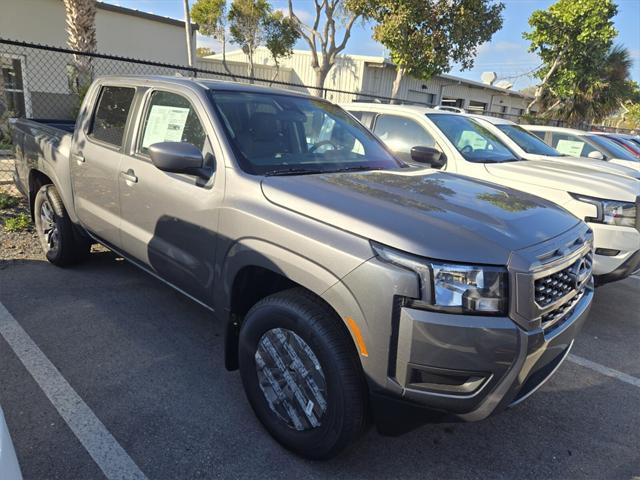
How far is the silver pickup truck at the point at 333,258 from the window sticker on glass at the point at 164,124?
0.05 ft

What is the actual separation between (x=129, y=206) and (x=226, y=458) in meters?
1.94

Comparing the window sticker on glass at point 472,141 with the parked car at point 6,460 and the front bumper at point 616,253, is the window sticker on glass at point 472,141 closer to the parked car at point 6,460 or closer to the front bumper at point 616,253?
the front bumper at point 616,253

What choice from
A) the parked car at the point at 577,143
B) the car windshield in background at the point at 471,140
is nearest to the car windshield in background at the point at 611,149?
the parked car at the point at 577,143

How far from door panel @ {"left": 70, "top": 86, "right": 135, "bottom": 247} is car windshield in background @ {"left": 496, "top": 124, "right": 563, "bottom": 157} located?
18.1 feet

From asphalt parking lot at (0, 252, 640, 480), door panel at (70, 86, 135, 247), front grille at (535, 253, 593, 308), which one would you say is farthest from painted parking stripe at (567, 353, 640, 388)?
door panel at (70, 86, 135, 247)

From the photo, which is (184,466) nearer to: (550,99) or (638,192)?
(638,192)

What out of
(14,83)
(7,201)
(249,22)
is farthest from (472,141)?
(249,22)

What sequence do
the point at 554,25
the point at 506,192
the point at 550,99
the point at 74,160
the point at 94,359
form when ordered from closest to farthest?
the point at 506,192 < the point at 94,359 < the point at 74,160 < the point at 554,25 < the point at 550,99

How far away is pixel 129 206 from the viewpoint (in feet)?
11.4

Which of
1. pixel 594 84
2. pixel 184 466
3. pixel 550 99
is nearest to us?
pixel 184 466

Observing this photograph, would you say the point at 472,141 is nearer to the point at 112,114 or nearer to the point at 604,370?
the point at 604,370

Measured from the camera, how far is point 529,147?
7039mm

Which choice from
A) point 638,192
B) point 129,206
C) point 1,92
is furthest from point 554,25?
→ point 129,206

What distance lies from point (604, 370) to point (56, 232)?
198 inches
